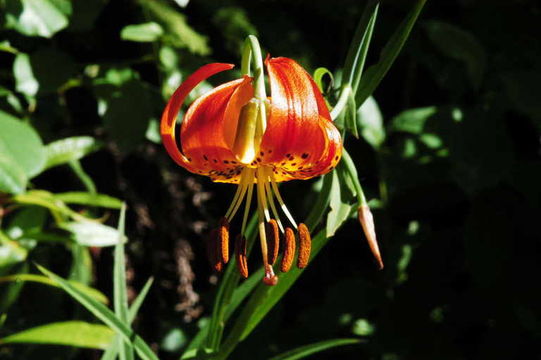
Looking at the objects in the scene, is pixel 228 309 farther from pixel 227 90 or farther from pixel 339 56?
pixel 339 56

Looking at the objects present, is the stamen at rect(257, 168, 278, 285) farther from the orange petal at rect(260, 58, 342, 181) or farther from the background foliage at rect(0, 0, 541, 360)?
the background foliage at rect(0, 0, 541, 360)

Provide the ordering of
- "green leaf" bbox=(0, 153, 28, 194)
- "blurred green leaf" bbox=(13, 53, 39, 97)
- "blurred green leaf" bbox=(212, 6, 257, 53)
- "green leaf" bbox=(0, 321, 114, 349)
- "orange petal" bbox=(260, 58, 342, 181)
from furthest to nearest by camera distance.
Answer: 1. "blurred green leaf" bbox=(212, 6, 257, 53)
2. "blurred green leaf" bbox=(13, 53, 39, 97)
3. "green leaf" bbox=(0, 321, 114, 349)
4. "green leaf" bbox=(0, 153, 28, 194)
5. "orange petal" bbox=(260, 58, 342, 181)

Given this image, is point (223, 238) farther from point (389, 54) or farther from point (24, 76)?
point (24, 76)

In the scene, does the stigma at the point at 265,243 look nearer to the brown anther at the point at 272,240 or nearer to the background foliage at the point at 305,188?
the brown anther at the point at 272,240

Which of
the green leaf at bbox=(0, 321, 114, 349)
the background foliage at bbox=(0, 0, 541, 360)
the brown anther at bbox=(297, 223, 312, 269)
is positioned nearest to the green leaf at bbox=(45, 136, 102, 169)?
the background foliage at bbox=(0, 0, 541, 360)

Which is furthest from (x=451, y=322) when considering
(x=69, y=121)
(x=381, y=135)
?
(x=69, y=121)

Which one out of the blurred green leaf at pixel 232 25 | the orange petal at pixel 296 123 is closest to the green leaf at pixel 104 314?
the orange petal at pixel 296 123
